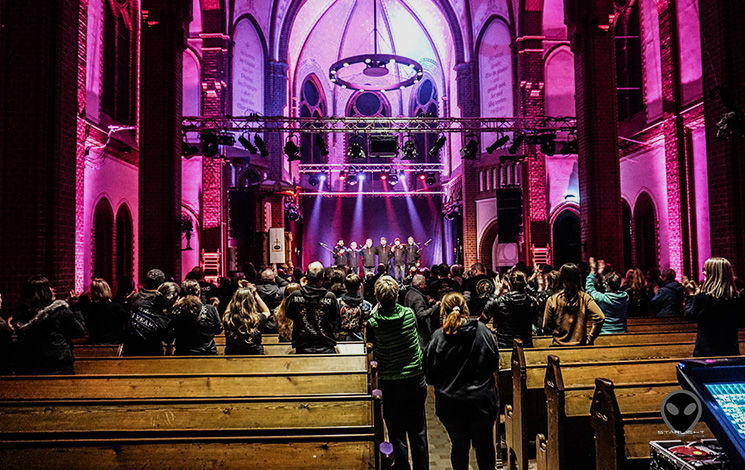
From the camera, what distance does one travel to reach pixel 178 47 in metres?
11.2

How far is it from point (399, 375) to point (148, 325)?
263 cm

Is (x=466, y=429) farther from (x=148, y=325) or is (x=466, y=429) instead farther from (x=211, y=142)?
(x=211, y=142)

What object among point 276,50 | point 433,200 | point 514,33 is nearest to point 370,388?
point 514,33

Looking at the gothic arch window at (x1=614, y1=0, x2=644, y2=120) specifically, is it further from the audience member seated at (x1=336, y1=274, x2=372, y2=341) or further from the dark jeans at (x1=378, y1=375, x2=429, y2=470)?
the dark jeans at (x1=378, y1=375, x2=429, y2=470)

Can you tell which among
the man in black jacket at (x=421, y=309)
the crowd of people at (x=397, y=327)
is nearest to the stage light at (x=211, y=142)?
the crowd of people at (x=397, y=327)

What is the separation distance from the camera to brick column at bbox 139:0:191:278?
10602mm

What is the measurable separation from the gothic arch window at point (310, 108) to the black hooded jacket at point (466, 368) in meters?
23.8

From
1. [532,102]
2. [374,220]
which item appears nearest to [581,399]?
[532,102]

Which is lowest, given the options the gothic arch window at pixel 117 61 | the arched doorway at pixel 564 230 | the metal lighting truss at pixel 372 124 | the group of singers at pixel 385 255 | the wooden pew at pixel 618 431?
the wooden pew at pixel 618 431

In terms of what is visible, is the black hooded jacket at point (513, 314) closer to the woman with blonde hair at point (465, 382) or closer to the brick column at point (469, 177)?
the woman with blonde hair at point (465, 382)

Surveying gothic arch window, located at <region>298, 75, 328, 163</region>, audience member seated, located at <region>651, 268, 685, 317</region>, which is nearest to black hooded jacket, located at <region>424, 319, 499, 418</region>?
audience member seated, located at <region>651, 268, 685, 317</region>

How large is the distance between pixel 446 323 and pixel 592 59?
31.4ft

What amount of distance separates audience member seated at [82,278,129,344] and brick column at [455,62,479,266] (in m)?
16.1

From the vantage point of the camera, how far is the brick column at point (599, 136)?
11094 millimetres
